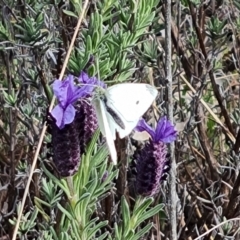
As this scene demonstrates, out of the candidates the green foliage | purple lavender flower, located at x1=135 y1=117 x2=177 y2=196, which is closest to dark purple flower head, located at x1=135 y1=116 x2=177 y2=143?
purple lavender flower, located at x1=135 y1=117 x2=177 y2=196

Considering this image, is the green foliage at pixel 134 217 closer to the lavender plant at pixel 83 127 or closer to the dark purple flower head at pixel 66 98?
the lavender plant at pixel 83 127

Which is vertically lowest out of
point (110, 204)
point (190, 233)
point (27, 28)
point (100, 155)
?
point (190, 233)

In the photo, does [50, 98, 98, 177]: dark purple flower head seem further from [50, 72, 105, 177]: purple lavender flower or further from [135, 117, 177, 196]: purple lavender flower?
[135, 117, 177, 196]: purple lavender flower

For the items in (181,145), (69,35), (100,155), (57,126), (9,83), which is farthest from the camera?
(181,145)


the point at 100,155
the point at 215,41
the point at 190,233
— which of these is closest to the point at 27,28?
the point at 100,155

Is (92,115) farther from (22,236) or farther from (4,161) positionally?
(4,161)

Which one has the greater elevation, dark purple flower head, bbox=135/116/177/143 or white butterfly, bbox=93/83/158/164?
white butterfly, bbox=93/83/158/164

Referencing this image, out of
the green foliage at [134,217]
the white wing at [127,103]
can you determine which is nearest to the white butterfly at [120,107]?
the white wing at [127,103]
